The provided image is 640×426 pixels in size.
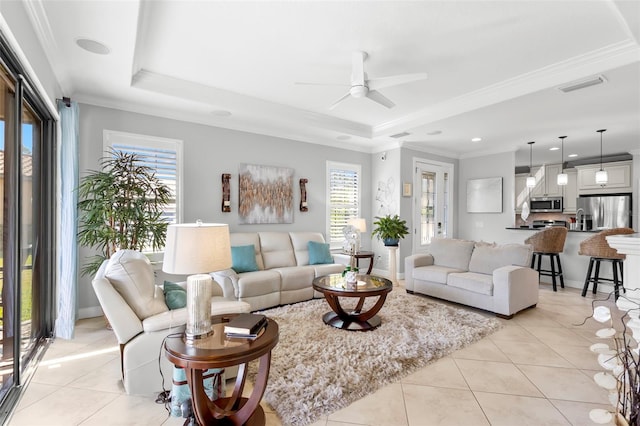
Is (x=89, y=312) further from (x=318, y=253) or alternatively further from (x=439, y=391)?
(x=439, y=391)

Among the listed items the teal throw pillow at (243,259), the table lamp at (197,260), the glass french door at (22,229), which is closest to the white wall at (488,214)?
the teal throw pillow at (243,259)

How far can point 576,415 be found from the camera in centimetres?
203

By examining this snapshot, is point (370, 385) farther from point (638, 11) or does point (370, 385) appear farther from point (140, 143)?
point (140, 143)

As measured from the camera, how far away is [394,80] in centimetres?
289

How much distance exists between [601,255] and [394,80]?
3850 millimetres

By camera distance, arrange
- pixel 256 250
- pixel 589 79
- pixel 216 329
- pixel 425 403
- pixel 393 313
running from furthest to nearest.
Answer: pixel 256 250
pixel 393 313
pixel 589 79
pixel 425 403
pixel 216 329

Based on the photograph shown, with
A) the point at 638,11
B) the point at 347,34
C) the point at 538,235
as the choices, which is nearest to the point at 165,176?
the point at 347,34

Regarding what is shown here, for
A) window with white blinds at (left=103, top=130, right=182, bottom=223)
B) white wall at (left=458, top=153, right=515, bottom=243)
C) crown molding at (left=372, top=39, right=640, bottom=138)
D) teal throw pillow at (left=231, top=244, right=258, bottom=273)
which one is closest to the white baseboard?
window with white blinds at (left=103, top=130, right=182, bottom=223)

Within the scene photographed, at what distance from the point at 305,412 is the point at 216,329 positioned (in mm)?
758

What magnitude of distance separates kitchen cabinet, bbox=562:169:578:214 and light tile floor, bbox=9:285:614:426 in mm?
5639

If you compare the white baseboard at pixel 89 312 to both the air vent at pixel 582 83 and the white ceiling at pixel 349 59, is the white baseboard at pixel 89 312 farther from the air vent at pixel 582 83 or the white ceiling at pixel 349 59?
the air vent at pixel 582 83

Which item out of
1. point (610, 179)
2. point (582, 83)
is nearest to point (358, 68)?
point (582, 83)

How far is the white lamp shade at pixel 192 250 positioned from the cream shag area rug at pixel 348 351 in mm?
1074

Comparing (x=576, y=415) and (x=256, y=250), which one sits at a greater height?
(x=256, y=250)
